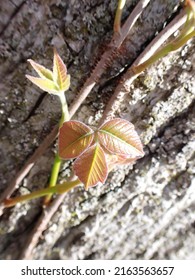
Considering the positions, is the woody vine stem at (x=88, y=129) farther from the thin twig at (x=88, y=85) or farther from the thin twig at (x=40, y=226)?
the thin twig at (x=40, y=226)

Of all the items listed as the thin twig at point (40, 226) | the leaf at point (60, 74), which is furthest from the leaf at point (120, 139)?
the thin twig at point (40, 226)

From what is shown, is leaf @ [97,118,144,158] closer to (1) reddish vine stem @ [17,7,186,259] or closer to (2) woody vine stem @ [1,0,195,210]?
(2) woody vine stem @ [1,0,195,210]

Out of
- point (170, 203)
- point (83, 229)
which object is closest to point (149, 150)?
point (170, 203)

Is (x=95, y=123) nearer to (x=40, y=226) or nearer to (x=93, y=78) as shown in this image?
(x=93, y=78)

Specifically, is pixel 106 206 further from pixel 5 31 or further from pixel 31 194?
pixel 5 31

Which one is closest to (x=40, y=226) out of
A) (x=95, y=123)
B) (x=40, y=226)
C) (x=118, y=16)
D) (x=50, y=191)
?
(x=40, y=226)
